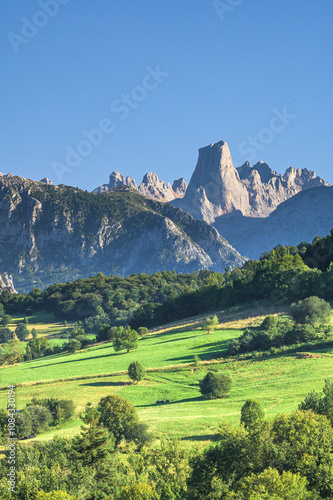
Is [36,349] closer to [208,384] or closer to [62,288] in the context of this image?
[208,384]

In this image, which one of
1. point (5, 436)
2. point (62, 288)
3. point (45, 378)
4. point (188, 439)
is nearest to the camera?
point (188, 439)

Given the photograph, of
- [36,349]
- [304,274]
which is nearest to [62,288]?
[36,349]

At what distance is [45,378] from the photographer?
78.3 meters

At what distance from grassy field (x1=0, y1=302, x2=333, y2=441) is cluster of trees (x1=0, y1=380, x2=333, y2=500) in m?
11.1

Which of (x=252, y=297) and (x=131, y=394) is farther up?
(x=252, y=297)

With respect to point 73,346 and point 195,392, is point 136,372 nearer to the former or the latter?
point 195,392

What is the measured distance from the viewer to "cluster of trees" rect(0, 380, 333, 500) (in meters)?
27.5

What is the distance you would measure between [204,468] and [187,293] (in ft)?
336

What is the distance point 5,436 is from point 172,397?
21.1m

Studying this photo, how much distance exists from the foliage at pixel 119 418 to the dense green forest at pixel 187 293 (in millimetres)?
61180

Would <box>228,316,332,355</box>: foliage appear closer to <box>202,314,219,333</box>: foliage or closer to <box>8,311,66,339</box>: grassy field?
<box>202,314,219,333</box>: foliage

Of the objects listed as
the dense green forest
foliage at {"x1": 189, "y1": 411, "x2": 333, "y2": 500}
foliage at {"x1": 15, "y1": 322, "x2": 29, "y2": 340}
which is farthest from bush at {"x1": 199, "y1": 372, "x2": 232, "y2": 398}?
foliage at {"x1": 15, "y1": 322, "x2": 29, "y2": 340}

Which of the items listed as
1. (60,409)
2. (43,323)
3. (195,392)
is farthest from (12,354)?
(195,392)

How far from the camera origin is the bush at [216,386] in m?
57.9
